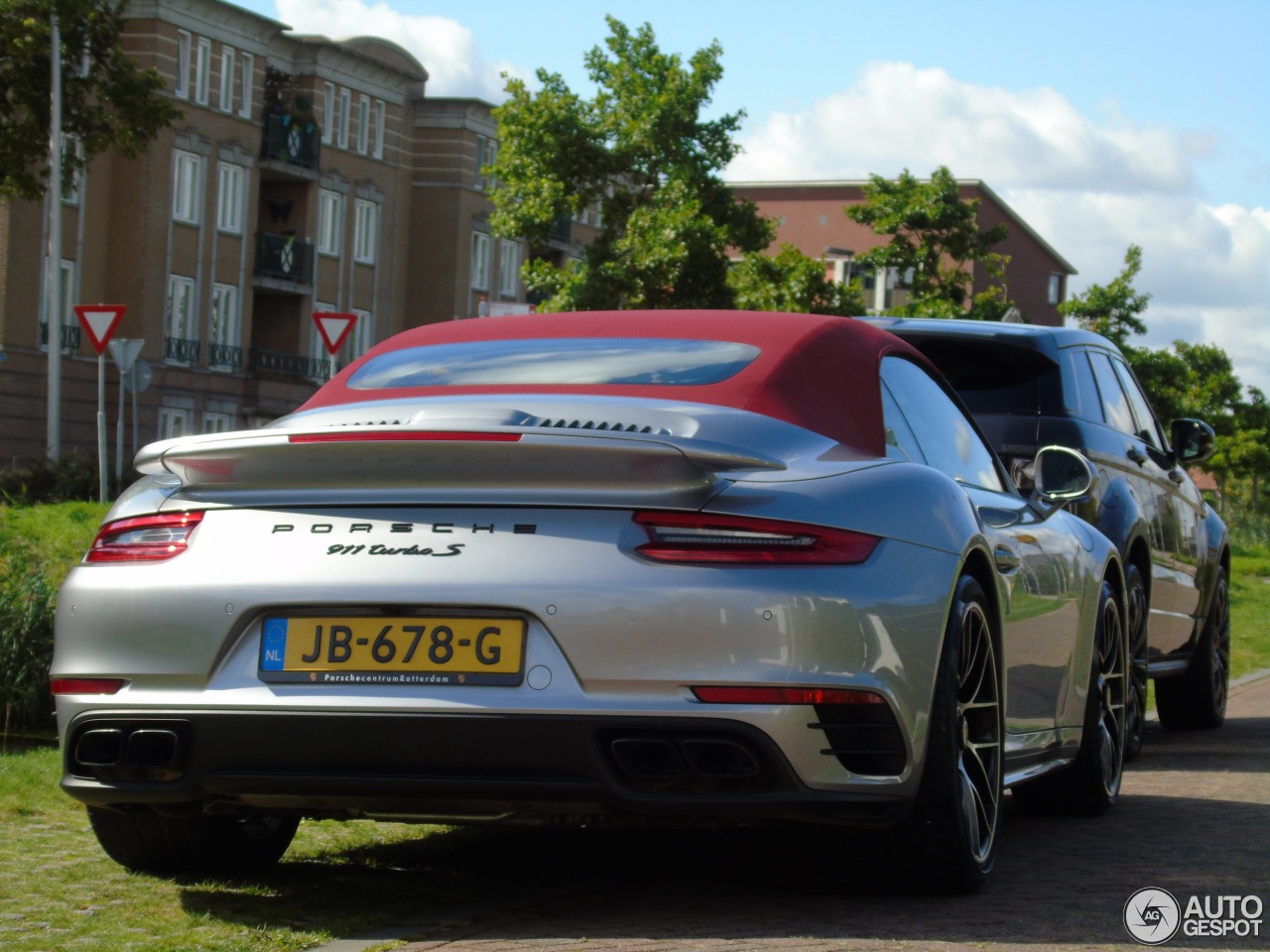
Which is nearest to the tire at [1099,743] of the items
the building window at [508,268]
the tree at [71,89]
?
the tree at [71,89]

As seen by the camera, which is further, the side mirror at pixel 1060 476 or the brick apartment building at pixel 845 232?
the brick apartment building at pixel 845 232

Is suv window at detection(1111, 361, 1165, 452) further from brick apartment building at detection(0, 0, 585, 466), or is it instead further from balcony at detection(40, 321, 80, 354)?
balcony at detection(40, 321, 80, 354)

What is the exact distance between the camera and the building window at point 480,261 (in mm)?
62625

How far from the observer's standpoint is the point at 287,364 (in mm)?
54812

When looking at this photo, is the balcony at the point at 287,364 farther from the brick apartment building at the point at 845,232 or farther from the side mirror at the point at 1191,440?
the brick apartment building at the point at 845,232

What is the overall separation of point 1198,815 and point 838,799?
3173mm

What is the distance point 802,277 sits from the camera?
127 feet

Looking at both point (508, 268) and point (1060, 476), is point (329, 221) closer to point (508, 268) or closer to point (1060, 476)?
point (508, 268)

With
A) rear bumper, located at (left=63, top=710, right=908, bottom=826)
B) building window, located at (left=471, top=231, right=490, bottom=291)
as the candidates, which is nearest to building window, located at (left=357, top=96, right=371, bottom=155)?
building window, located at (left=471, top=231, right=490, bottom=291)

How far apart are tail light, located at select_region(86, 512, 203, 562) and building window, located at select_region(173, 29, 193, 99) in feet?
155

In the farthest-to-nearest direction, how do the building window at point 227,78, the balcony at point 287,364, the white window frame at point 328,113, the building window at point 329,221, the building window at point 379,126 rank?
the building window at point 379,126 → the building window at point 329,221 → the white window frame at point 328,113 → the balcony at point 287,364 → the building window at point 227,78

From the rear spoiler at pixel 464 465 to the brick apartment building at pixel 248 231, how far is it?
131 ft

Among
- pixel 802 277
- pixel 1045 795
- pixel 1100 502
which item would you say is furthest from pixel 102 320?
pixel 802 277

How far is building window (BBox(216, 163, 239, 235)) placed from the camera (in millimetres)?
51781
